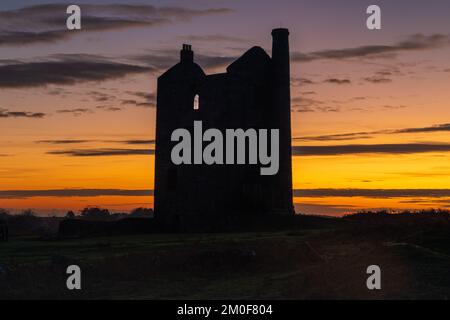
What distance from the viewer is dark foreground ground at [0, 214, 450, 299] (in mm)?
15180

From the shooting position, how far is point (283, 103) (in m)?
37.6

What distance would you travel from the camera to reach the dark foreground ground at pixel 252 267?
49.8ft

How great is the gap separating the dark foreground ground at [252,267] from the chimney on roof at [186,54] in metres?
19.1

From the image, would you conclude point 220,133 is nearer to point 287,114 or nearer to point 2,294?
point 287,114

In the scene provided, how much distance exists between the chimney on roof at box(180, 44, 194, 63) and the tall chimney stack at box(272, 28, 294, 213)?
5.46m

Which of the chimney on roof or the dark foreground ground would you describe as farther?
the chimney on roof

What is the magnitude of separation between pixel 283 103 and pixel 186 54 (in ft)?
23.7

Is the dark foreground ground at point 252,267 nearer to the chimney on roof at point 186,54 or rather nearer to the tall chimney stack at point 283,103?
the tall chimney stack at point 283,103

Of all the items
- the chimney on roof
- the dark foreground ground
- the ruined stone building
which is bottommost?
the dark foreground ground

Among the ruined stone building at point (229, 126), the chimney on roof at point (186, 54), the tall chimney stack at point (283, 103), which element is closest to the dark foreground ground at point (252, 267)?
the ruined stone building at point (229, 126)

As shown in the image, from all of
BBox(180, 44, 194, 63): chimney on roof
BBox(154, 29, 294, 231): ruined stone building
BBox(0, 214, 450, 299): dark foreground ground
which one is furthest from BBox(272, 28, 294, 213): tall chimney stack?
BBox(0, 214, 450, 299): dark foreground ground

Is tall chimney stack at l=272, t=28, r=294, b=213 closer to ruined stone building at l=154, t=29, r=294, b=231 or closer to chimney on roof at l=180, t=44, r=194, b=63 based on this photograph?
ruined stone building at l=154, t=29, r=294, b=231

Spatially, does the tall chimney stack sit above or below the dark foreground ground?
above
